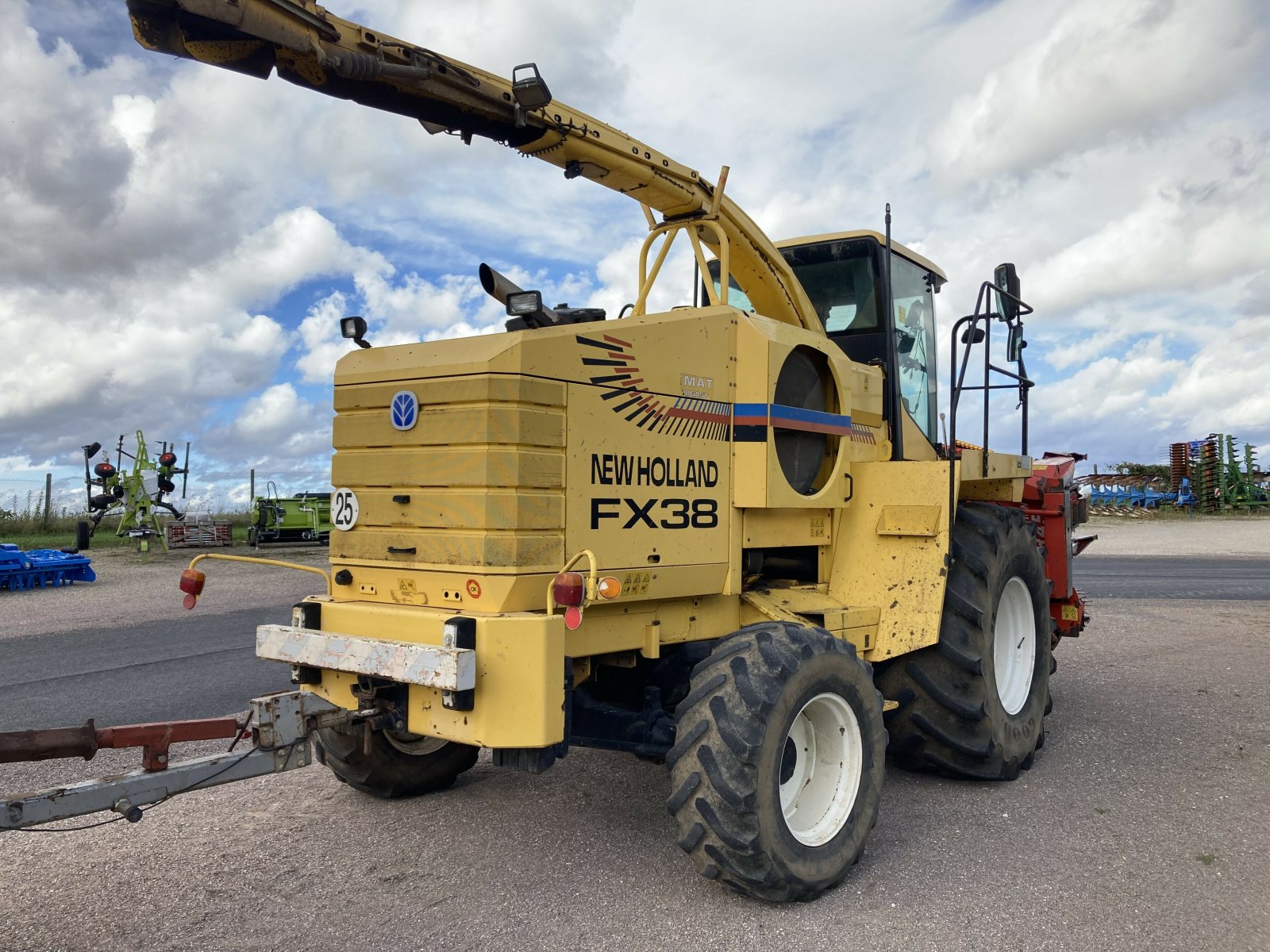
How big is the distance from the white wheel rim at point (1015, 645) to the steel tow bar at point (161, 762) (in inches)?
158

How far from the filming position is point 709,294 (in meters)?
5.06

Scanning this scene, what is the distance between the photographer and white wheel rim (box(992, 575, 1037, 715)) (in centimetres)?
590

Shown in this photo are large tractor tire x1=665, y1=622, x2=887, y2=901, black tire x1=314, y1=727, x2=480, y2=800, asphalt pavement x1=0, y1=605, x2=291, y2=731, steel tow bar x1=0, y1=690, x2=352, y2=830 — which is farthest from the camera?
asphalt pavement x1=0, y1=605, x2=291, y2=731

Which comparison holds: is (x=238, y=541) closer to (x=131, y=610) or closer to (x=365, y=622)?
(x=131, y=610)

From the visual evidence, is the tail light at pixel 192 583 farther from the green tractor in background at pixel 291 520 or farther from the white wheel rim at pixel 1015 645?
the green tractor in background at pixel 291 520

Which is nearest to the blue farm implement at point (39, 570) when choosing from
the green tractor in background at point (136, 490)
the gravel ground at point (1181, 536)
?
the green tractor in background at point (136, 490)

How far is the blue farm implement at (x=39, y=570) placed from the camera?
50.5 feet

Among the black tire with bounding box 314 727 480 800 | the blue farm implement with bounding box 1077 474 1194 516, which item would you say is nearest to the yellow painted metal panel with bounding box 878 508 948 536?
the black tire with bounding box 314 727 480 800

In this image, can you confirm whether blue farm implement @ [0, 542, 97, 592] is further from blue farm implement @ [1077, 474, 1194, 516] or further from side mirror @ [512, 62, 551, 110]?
blue farm implement @ [1077, 474, 1194, 516]

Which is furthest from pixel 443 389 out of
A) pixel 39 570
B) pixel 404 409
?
pixel 39 570

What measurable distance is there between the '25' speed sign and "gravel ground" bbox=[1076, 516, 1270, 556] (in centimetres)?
2279

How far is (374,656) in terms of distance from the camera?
373cm

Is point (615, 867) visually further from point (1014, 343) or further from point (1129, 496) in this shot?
point (1129, 496)

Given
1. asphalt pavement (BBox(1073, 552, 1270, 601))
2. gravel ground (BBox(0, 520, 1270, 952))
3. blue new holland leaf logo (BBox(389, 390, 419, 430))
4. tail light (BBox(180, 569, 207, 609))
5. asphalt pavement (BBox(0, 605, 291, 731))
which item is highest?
blue new holland leaf logo (BBox(389, 390, 419, 430))
